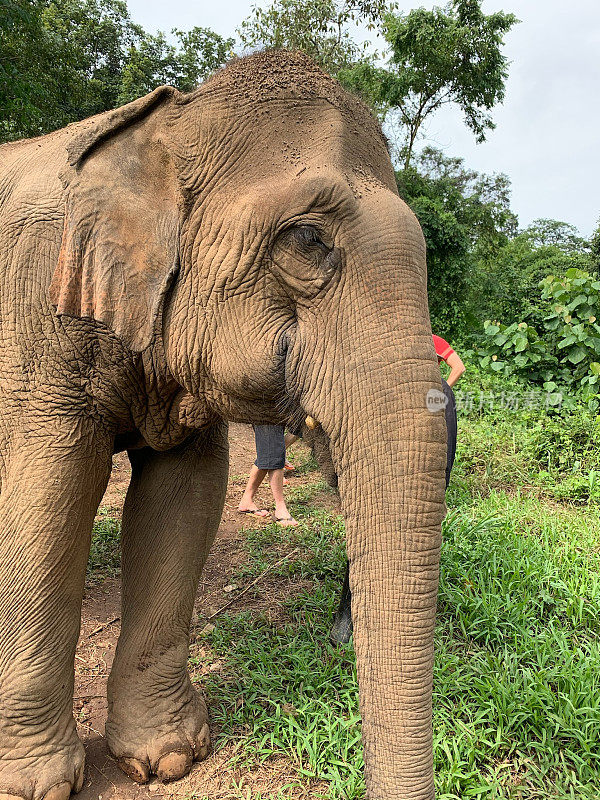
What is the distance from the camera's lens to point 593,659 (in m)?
2.85

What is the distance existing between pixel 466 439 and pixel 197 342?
476cm

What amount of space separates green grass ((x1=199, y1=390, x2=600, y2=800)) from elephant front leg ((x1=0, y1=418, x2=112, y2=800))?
0.71 metres

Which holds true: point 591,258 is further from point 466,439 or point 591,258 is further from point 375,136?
point 375,136

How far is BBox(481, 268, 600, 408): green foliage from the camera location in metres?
7.00

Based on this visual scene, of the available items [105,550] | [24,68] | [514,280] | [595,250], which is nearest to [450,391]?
[105,550]

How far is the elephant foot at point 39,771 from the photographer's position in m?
2.02

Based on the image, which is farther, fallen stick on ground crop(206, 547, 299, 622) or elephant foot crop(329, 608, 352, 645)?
fallen stick on ground crop(206, 547, 299, 622)

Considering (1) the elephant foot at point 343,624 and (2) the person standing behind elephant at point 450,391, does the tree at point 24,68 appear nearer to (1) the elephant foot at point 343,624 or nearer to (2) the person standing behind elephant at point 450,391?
(2) the person standing behind elephant at point 450,391

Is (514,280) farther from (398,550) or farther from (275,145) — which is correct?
(398,550)

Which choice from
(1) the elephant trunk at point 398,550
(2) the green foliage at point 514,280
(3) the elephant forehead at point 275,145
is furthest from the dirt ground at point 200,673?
(2) the green foliage at point 514,280

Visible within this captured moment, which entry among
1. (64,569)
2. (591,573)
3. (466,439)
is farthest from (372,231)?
(466,439)

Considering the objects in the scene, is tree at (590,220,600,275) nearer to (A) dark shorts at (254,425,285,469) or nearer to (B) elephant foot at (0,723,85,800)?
(A) dark shorts at (254,425,285,469)

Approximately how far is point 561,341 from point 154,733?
608 centimetres

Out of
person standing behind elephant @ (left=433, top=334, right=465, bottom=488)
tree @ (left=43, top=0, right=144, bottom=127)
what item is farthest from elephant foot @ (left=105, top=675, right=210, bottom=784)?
tree @ (left=43, top=0, right=144, bottom=127)
